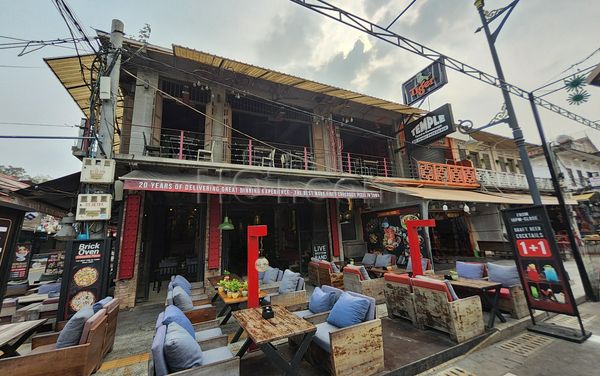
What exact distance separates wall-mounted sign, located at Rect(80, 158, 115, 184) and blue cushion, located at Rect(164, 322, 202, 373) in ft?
15.6

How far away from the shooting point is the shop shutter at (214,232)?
317 inches

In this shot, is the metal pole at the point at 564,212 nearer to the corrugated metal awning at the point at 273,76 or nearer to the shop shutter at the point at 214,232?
the corrugated metal awning at the point at 273,76

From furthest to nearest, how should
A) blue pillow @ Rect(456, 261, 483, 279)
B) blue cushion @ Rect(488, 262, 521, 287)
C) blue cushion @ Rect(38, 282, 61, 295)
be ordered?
blue cushion @ Rect(38, 282, 61, 295)
blue pillow @ Rect(456, 261, 483, 279)
blue cushion @ Rect(488, 262, 521, 287)

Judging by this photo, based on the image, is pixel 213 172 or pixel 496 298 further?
pixel 213 172

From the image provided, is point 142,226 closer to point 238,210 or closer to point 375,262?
point 238,210

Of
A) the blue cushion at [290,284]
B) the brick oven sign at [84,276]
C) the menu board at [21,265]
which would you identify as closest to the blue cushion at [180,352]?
the blue cushion at [290,284]

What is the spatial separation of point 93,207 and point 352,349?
6.11 metres

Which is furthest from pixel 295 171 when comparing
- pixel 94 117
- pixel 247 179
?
pixel 94 117

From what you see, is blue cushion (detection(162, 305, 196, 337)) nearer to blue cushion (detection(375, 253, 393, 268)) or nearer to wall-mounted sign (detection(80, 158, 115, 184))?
wall-mounted sign (detection(80, 158, 115, 184))

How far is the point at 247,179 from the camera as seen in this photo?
792 cm

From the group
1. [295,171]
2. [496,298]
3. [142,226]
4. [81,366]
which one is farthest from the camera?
[295,171]

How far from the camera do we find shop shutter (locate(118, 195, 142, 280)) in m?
6.89

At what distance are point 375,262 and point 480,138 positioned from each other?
13.1 m

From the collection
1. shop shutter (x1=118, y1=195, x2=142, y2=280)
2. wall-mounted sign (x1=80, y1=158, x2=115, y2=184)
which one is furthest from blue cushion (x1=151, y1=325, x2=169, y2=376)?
shop shutter (x1=118, y1=195, x2=142, y2=280)
